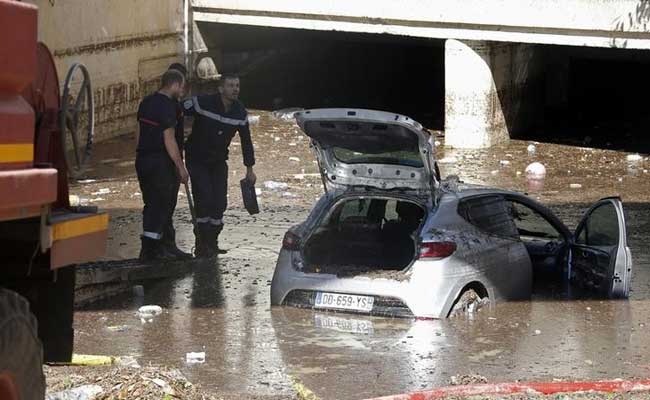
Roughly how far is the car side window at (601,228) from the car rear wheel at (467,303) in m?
1.47

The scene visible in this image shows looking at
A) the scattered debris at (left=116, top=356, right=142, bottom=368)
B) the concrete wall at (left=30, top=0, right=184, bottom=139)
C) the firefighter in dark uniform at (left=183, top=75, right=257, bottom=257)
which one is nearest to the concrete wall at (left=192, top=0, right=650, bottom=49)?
the concrete wall at (left=30, top=0, right=184, bottom=139)

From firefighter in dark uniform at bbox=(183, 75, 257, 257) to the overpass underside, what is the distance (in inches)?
358

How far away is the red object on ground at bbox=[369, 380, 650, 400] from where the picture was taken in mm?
7242

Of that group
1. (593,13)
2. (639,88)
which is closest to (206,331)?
(593,13)

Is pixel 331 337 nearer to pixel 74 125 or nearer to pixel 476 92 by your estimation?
pixel 74 125

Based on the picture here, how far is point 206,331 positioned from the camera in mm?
9484

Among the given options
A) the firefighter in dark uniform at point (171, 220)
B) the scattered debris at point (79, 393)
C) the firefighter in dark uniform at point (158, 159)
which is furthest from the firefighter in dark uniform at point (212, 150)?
the scattered debris at point (79, 393)

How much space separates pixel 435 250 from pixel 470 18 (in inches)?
448

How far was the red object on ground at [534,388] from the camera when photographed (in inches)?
285

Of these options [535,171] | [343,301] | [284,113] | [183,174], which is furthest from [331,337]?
[284,113]

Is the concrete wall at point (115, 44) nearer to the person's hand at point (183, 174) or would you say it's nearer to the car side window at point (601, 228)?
the person's hand at point (183, 174)

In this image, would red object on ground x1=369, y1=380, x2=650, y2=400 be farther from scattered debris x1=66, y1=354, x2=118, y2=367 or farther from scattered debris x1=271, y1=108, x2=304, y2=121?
scattered debris x1=271, y1=108, x2=304, y2=121

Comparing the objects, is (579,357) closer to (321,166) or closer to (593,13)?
(321,166)

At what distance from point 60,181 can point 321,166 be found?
5224mm
